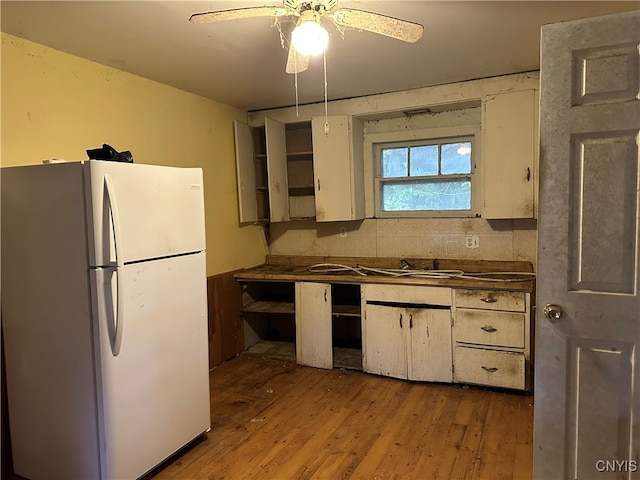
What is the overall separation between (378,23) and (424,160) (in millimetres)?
2168

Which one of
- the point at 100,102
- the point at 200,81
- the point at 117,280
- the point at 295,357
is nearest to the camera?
the point at 117,280

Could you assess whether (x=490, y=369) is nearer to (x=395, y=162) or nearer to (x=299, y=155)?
(x=395, y=162)

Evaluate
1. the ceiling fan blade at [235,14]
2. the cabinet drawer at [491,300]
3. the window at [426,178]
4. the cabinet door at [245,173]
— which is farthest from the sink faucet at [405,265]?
the ceiling fan blade at [235,14]

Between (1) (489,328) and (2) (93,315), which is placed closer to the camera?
(2) (93,315)

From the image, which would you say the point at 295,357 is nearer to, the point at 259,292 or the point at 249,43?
the point at 259,292

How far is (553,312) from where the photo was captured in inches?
66.5

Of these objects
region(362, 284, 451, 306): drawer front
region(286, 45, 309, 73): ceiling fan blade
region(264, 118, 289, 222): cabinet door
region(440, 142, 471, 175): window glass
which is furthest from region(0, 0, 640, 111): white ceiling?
region(362, 284, 451, 306): drawer front

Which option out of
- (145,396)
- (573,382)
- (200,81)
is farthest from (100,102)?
(573,382)

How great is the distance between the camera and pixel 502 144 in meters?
3.30

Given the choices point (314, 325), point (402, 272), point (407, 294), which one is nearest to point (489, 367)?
point (407, 294)

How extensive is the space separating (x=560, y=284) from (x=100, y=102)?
273 cm

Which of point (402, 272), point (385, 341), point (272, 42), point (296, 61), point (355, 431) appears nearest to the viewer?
point (296, 61)

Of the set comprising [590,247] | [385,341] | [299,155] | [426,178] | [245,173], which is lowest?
[385,341]

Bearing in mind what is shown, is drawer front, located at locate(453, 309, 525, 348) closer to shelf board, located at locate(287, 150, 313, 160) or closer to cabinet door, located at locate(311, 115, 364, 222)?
cabinet door, located at locate(311, 115, 364, 222)
